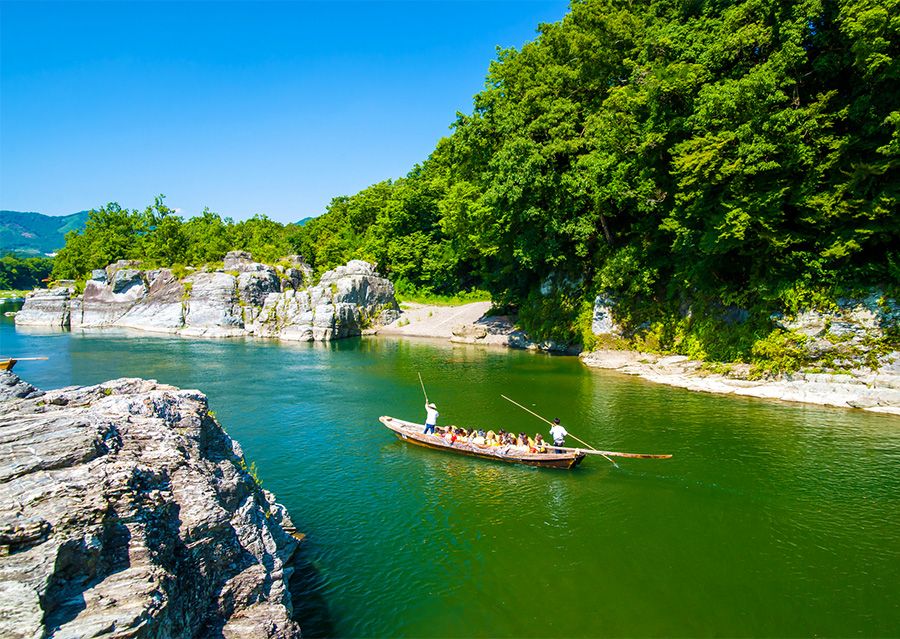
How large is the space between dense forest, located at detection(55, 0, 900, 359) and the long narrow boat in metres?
17.9

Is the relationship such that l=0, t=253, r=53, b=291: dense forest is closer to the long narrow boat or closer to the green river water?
the green river water

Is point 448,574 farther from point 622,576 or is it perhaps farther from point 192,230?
point 192,230

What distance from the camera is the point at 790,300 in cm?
2978

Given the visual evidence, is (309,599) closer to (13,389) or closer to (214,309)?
(13,389)

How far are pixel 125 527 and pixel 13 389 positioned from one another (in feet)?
20.1

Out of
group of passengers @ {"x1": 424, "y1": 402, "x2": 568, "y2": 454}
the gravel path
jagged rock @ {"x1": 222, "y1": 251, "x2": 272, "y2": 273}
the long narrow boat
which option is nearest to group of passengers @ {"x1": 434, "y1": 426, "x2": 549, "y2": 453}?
group of passengers @ {"x1": 424, "y1": 402, "x2": 568, "y2": 454}

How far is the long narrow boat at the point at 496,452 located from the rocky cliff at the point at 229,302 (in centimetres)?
3841

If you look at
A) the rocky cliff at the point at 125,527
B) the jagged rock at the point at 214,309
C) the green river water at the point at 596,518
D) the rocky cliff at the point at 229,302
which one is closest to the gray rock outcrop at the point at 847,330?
the green river water at the point at 596,518

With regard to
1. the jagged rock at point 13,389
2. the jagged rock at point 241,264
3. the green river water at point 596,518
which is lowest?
the green river water at point 596,518

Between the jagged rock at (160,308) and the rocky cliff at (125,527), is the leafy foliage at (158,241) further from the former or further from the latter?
the rocky cliff at (125,527)

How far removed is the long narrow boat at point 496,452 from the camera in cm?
2034

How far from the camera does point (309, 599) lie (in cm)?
1245

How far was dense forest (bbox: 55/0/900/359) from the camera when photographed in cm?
2656

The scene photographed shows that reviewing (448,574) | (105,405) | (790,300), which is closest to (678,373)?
(790,300)
